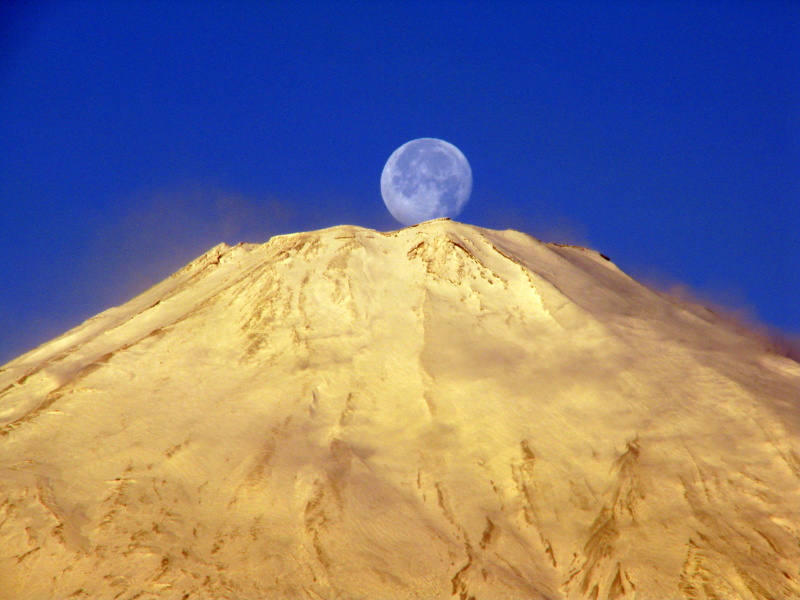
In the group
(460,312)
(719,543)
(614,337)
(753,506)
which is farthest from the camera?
(460,312)

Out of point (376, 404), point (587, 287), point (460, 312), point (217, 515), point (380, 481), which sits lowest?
point (217, 515)

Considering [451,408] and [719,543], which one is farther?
[451,408]

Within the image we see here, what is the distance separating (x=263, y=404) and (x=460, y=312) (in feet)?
18.9

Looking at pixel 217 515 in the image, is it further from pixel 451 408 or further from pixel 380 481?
pixel 451 408

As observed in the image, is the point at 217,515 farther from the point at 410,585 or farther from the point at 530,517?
the point at 530,517

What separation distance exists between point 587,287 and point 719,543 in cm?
901

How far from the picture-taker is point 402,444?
13.0m

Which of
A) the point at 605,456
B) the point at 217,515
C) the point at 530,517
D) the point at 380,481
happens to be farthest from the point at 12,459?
the point at 605,456

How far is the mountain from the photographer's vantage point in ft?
33.6

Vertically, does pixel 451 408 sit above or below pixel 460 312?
below

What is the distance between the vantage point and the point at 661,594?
32.0ft

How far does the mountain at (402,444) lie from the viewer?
1024 centimetres

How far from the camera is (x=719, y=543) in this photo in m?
10.6

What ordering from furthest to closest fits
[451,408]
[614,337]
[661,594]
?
[614,337] → [451,408] → [661,594]
